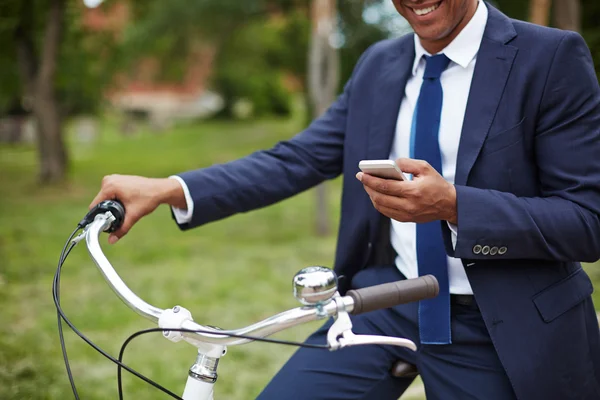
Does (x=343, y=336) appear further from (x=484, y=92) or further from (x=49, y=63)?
(x=49, y=63)

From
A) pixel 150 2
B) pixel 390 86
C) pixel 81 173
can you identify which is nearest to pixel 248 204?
pixel 390 86

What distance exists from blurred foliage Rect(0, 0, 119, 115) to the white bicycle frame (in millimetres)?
13829

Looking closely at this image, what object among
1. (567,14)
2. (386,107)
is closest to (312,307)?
(386,107)

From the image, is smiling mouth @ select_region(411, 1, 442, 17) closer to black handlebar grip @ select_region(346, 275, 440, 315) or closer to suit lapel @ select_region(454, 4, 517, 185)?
suit lapel @ select_region(454, 4, 517, 185)

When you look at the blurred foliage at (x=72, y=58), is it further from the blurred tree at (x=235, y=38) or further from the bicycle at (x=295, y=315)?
the bicycle at (x=295, y=315)

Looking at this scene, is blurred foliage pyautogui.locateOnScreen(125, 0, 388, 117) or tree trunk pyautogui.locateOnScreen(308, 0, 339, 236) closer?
tree trunk pyautogui.locateOnScreen(308, 0, 339, 236)

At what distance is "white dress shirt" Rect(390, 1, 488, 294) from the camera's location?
77.3 inches

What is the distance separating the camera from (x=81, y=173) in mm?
17531

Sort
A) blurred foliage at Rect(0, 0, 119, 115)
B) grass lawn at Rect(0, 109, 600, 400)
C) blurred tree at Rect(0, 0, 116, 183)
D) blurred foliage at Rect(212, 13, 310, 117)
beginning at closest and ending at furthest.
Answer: grass lawn at Rect(0, 109, 600, 400), blurred tree at Rect(0, 0, 116, 183), blurred foliage at Rect(0, 0, 119, 115), blurred foliage at Rect(212, 13, 310, 117)

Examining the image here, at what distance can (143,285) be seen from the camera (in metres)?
7.38

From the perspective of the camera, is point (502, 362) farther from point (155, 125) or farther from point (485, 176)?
point (155, 125)

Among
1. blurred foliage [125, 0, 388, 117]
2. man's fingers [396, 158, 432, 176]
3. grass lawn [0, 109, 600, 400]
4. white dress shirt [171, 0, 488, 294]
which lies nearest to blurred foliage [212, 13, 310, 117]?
blurred foliage [125, 0, 388, 117]

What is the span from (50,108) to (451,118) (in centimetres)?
1376

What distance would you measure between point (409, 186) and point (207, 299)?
5.50 m
